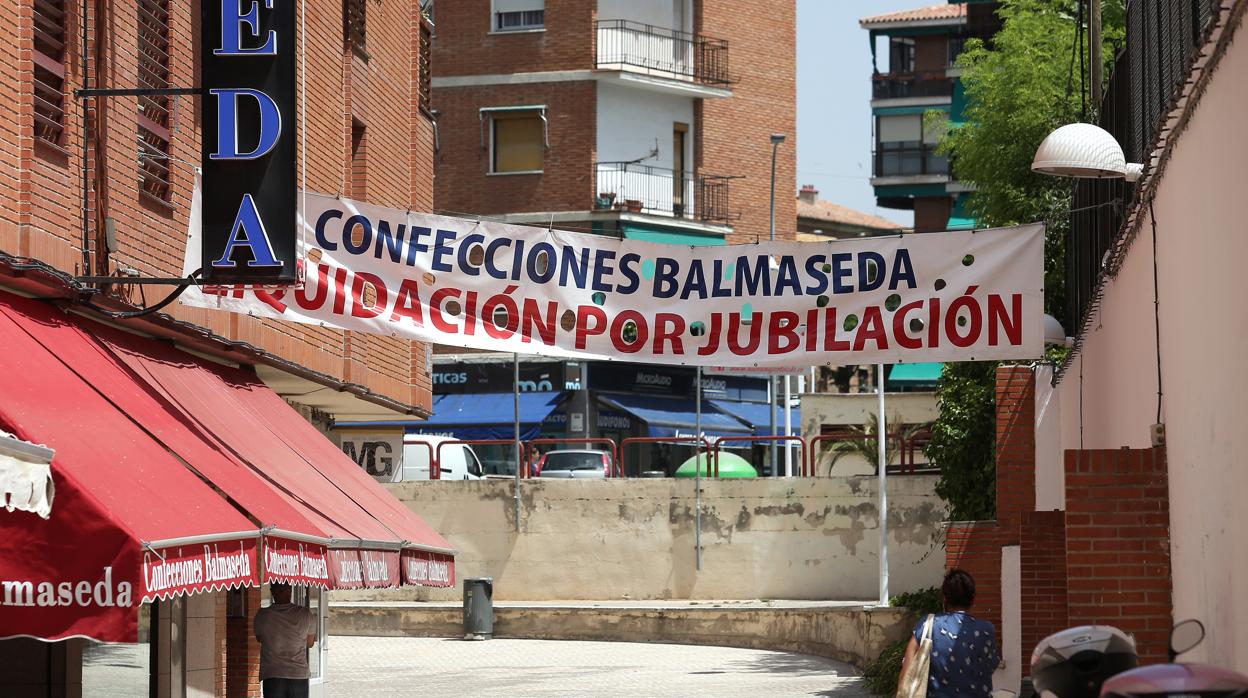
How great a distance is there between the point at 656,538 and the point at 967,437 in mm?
8625

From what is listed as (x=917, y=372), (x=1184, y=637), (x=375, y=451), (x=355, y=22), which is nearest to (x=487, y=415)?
(x=917, y=372)

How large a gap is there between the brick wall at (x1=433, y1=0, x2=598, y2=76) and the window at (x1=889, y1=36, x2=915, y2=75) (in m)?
27.1

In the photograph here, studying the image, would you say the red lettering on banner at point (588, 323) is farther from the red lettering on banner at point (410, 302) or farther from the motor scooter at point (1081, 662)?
the motor scooter at point (1081, 662)

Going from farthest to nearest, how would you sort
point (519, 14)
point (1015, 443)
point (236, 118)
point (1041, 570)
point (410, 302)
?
point (519, 14)
point (1015, 443)
point (1041, 570)
point (410, 302)
point (236, 118)

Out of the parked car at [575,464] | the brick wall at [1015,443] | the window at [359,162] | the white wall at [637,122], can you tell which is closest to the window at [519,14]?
the white wall at [637,122]

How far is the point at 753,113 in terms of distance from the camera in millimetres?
51688

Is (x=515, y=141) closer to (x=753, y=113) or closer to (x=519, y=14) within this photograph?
(x=519, y=14)

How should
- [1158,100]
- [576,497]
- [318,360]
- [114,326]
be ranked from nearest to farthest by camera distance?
[1158,100], [114,326], [318,360], [576,497]

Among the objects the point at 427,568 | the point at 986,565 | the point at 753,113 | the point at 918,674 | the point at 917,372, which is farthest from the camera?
the point at 917,372

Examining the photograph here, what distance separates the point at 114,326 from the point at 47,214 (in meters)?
1.23

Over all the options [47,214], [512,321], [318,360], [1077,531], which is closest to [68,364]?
[47,214]

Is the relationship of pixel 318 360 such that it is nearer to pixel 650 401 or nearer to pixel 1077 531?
pixel 1077 531

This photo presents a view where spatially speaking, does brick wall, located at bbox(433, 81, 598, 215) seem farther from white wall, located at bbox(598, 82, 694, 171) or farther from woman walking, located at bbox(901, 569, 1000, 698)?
woman walking, located at bbox(901, 569, 1000, 698)

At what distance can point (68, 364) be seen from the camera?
10742mm
